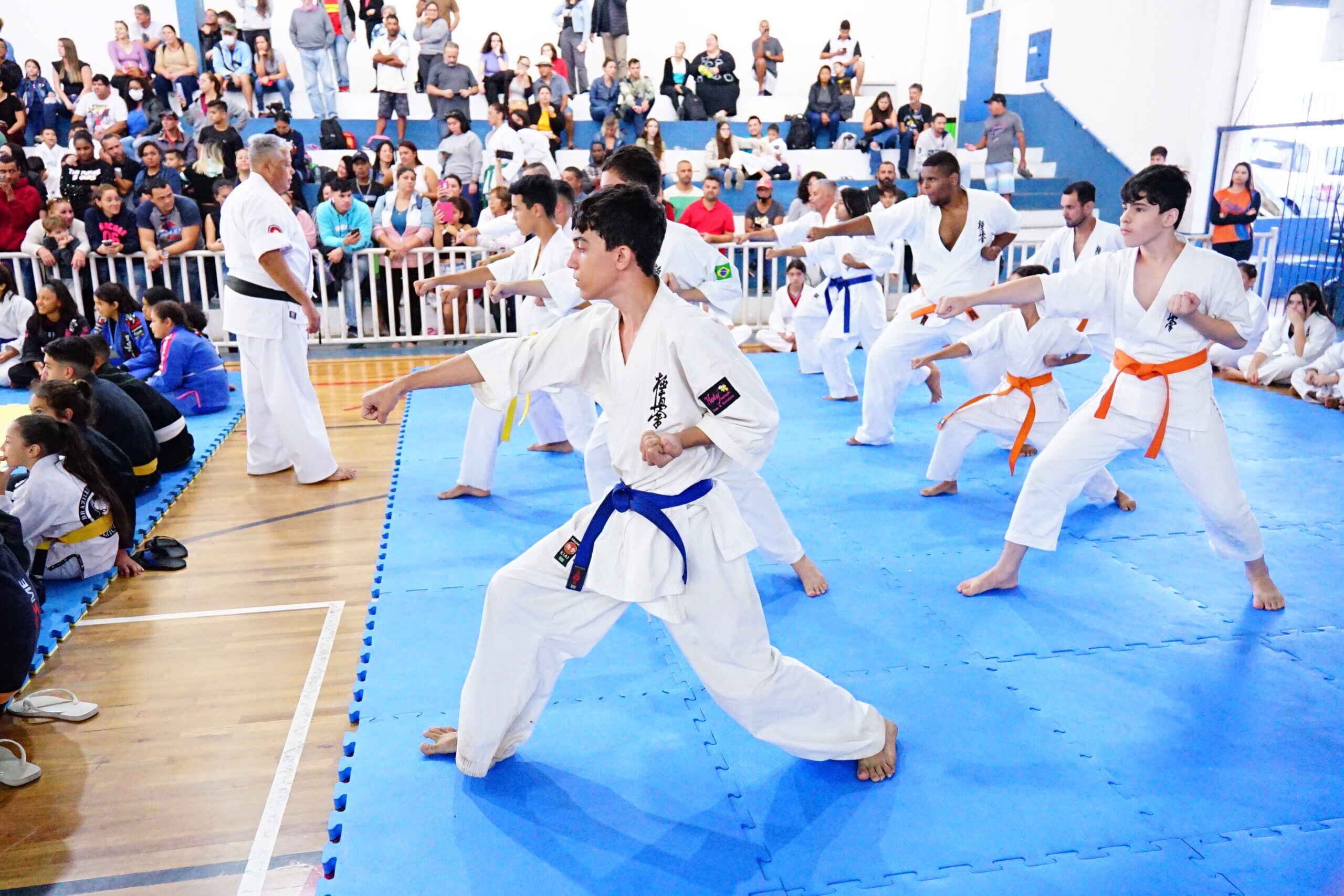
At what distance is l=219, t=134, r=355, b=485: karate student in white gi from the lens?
16.4ft

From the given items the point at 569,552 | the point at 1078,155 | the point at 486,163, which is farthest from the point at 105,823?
the point at 1078,155

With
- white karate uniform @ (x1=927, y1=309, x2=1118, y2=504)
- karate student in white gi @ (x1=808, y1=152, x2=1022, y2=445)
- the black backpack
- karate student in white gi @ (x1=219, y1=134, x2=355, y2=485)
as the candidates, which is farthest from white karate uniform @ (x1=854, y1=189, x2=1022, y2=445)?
the black backpack

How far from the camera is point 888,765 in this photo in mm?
2646

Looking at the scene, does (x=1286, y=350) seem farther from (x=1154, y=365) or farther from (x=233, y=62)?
(x=233, y=62)

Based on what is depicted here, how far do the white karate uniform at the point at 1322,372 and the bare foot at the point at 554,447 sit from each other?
17.7 ft

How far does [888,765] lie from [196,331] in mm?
6034

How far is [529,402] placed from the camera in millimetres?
5008

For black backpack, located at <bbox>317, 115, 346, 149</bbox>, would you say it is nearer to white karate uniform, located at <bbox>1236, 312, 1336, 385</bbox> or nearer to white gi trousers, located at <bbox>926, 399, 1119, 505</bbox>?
white gi trousers, located at <bbox>926, 399, 1119, 505</bbox>

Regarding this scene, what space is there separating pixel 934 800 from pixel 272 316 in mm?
4153

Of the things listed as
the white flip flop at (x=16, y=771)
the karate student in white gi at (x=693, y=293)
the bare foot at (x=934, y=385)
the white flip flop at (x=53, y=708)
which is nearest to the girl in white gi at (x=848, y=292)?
the bare foot at (x=934, y=385)

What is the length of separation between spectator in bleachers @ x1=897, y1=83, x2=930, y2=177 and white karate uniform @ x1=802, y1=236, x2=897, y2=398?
702cm

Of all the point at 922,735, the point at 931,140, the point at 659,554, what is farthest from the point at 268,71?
the point at 922,735

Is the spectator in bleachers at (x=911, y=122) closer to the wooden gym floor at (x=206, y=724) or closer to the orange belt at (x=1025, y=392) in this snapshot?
the orange belt at (x=1025, y=392)

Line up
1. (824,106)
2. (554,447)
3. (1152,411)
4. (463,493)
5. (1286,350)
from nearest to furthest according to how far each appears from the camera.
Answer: (1152,411), (463,493), (554,447), (1286,350), (824,106)
